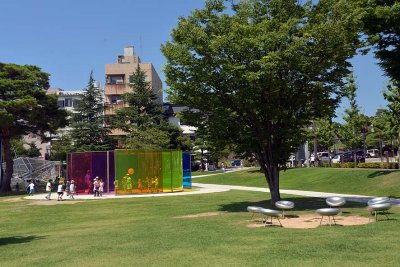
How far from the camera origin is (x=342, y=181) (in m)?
33.6

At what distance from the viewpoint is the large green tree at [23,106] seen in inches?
1700

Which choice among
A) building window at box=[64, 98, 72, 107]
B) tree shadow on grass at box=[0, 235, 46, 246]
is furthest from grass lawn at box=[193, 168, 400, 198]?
building window at box=[64, 98, 72, 107]

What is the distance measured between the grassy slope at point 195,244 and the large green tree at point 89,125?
134ft

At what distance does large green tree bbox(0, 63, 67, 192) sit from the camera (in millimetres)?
43188

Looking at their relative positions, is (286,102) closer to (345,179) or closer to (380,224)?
(380,224)

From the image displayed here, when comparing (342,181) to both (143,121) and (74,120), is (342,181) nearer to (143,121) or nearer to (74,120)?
(74,120)

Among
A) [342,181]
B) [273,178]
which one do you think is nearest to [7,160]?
[342,181]

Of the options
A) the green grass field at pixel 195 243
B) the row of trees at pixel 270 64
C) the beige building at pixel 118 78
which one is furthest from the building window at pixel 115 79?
the green grass field at pixel 195 243

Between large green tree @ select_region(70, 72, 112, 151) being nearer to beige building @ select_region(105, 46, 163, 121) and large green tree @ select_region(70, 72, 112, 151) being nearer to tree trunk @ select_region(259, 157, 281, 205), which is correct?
beige building @ select_region(105, 46, 163, 121)

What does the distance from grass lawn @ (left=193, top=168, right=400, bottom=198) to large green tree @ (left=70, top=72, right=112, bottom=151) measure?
2031cm

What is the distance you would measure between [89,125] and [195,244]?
162 ft

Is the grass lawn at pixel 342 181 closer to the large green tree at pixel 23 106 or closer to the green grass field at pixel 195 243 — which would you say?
the green grass field at pixel 195 243

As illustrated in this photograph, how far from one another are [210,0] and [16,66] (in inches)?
1228

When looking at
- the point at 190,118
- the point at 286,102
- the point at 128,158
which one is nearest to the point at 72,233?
the point at 190,118
